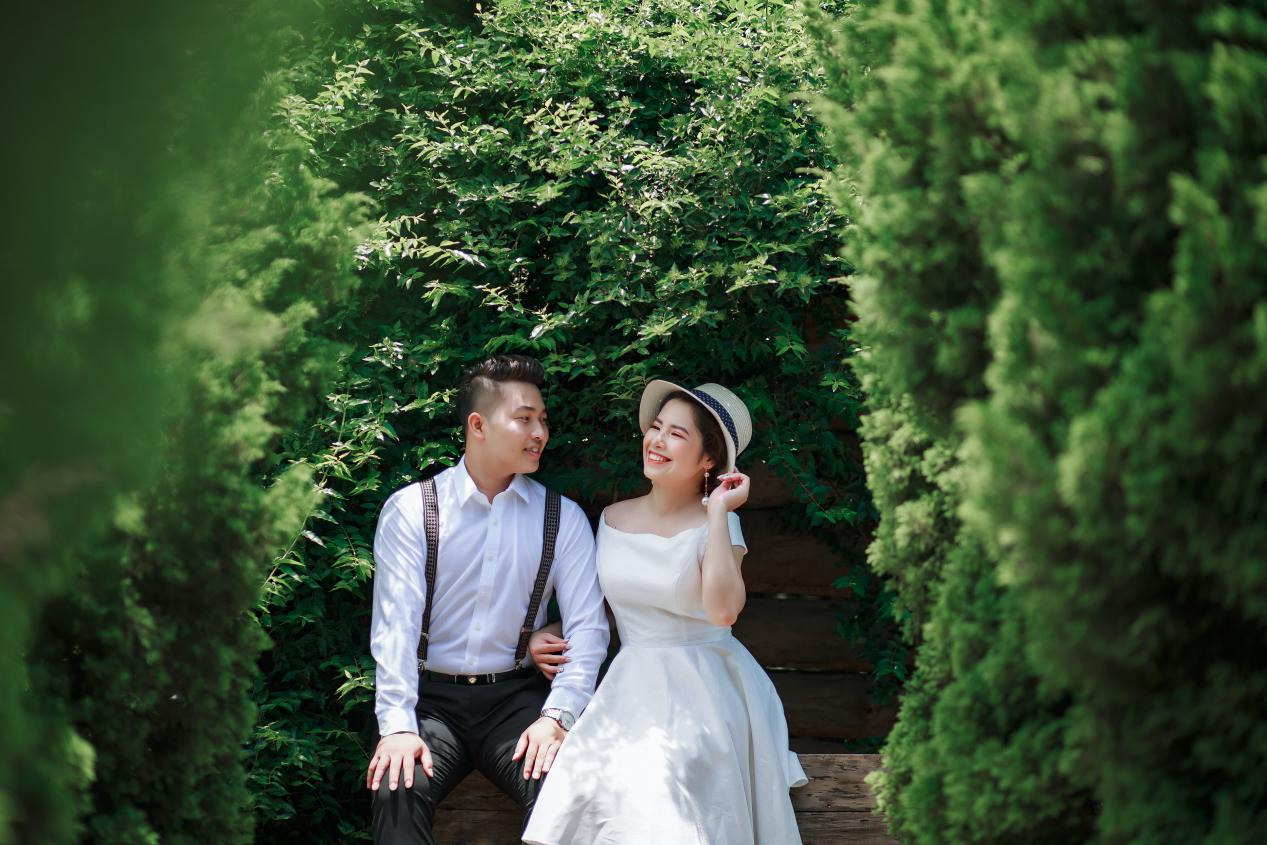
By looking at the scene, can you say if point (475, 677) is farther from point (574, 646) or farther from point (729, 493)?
point (729, 493)

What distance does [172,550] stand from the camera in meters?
2.63

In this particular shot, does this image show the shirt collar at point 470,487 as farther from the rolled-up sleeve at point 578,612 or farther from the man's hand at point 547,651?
the man's hand at point 547,651

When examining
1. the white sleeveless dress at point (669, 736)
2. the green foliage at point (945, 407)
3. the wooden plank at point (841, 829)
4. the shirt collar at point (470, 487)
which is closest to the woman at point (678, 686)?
the white sleeveless dress at point (669, 736)

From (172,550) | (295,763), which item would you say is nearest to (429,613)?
(295,763)

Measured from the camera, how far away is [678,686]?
4.00 meters

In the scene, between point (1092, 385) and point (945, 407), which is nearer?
point (1092, 385)

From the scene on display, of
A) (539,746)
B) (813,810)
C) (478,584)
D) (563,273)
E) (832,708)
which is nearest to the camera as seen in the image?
(539,746)

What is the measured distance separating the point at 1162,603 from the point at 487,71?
3.80 metres

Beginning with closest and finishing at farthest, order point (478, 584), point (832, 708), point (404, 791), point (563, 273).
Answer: point (404, 791)
point (478, 584)
point (563, 273)
point (832, 708)

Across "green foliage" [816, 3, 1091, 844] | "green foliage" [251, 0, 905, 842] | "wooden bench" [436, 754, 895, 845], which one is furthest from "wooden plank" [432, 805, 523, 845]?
"green foliage" [816, 3, 1091, 844]

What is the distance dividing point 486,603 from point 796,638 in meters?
1.46

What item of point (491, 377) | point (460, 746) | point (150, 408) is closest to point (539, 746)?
point (460, 746)

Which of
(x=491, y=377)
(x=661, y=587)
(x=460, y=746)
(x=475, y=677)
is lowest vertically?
(x=460, y=746)

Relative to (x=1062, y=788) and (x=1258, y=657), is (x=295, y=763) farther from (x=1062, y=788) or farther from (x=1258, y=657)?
(x=1258, y=657)
